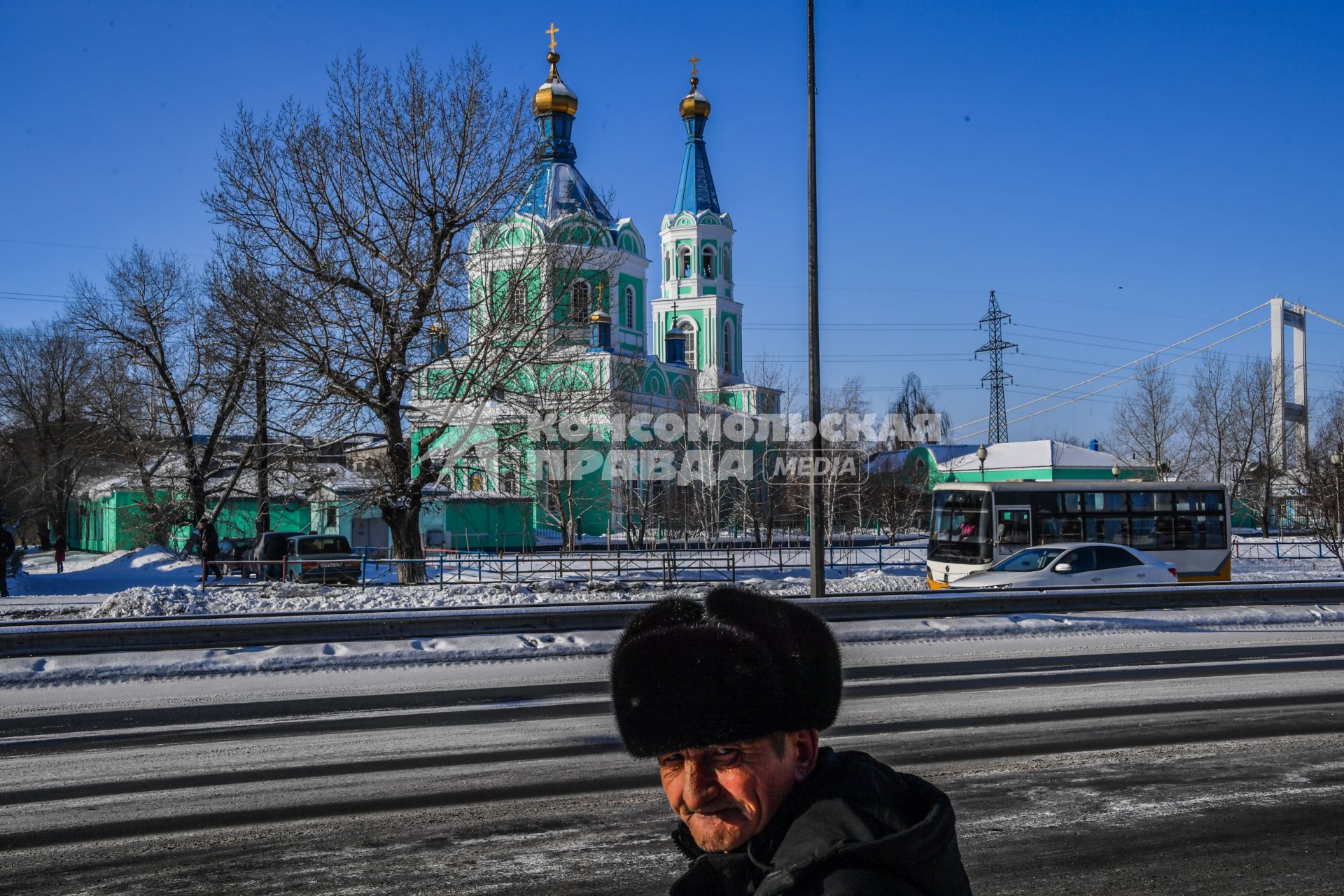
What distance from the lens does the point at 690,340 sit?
248 feet

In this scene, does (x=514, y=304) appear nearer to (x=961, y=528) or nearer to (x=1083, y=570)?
(x=961, y=528)

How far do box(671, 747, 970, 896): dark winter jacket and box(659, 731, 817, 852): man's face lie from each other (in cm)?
3

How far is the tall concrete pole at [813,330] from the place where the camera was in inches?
713

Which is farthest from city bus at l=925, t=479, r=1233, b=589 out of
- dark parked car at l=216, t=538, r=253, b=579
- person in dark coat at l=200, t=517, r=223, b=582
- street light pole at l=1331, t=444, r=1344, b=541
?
dark parked car at l=216, t=538, r=253, b=579

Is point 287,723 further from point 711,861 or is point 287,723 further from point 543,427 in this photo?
point 543,427

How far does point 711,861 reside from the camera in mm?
1883

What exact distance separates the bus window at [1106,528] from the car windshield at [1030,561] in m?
6.82

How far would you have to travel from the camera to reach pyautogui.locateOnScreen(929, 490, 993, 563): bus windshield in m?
25.3

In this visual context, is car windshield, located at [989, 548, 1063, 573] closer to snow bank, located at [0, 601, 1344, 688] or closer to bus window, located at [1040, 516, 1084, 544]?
snow bank, located at [0, 601, 1344, 688]

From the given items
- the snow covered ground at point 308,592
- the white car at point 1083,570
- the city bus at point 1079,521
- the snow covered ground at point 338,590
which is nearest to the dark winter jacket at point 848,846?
the snow covered ground at point 338,590

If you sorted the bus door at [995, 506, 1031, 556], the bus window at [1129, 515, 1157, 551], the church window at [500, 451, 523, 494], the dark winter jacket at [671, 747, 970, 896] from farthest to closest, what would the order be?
the bus window at [1129, 515, 1157, 551]
the bus door at [995, 506, 1031, 556]
the church window at [500, 451, 523, 494]
the dark winter jacket at [671, 747, 970, 896]

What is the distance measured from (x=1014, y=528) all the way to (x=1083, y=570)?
613 cm

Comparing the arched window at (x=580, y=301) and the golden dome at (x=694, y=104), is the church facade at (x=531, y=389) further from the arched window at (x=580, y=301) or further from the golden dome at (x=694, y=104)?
the golden dome at (x=694, y=104)

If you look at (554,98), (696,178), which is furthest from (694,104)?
(554,98)
